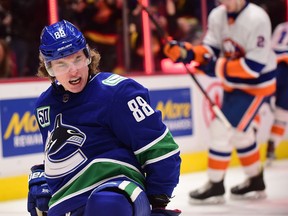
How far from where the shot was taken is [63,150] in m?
2.43

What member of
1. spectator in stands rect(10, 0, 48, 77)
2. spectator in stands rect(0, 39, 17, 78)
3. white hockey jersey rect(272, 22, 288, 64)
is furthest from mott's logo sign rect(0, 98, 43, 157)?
white hockey jersey rect(272, 22, 288, 64)

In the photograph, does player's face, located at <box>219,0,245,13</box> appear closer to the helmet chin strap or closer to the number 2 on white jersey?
the helmet chin strap

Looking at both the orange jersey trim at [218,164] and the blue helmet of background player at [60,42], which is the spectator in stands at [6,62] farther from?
the blue helmet of background player at [60,42]

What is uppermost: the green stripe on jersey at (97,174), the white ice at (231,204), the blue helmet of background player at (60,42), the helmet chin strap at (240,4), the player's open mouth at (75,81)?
the blue helmet of background player at (60,42)

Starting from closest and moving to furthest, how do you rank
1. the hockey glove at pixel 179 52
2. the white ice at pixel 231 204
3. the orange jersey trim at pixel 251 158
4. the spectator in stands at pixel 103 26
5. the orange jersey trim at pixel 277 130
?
the white ice at pixel 231 204, the hockey glove at pixel 179 52, the orange jersey trim at pixel 251 158, the spectator in stands at pixel 103 26, the orange jersey trim at pixel 277 130

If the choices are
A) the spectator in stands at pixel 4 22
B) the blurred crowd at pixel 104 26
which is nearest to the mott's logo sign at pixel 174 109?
the blurred crowd at pixel 104 26

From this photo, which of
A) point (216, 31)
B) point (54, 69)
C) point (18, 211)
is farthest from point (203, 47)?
point (54, 69)

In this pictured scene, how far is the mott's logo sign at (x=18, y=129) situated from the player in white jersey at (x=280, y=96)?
2.15 metres

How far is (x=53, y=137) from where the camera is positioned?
2.47 m

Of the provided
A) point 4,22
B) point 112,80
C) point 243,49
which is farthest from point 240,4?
point 112,80

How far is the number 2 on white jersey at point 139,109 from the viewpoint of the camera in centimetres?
237

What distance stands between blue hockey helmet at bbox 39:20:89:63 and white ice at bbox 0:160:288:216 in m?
2.35

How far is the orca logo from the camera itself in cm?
241

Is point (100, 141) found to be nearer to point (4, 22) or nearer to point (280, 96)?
point (4, 22)
